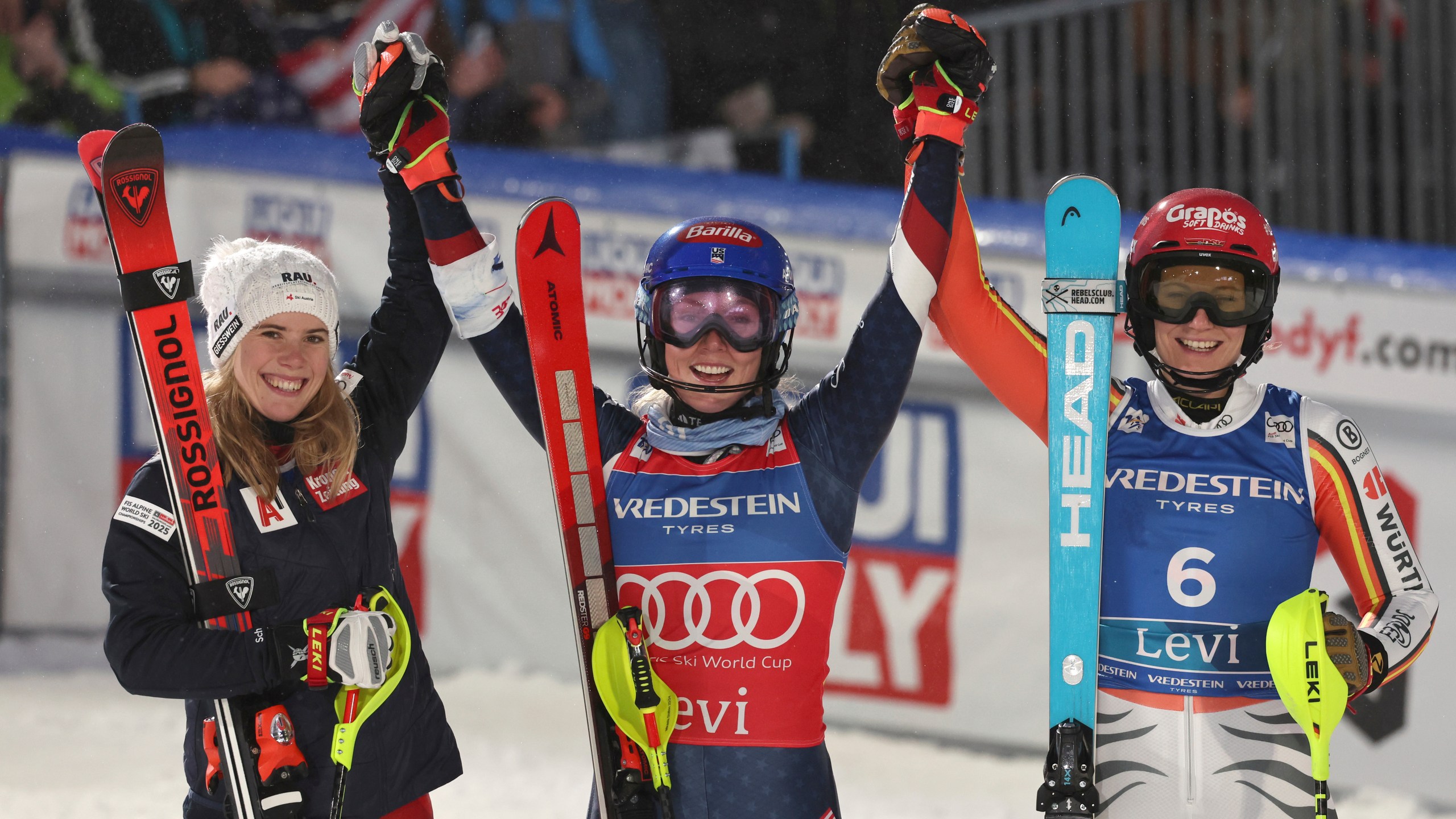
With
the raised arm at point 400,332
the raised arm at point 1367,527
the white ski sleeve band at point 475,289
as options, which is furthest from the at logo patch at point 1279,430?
the raised arm at point 400,332

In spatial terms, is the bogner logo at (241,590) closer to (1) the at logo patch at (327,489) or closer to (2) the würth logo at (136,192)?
(1) the at logo patch at (327,489)

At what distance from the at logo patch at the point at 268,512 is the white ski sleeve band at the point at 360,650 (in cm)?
22

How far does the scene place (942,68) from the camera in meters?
2.80

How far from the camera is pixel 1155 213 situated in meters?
2.87

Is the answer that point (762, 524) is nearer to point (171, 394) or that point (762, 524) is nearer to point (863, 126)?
point (171, 394)

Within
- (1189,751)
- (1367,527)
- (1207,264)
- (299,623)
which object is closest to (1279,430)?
(1367,527)

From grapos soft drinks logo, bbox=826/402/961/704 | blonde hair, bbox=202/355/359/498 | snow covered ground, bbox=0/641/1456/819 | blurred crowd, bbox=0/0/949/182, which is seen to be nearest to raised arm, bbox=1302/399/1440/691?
blonde hair, bbox=202/355/359/498

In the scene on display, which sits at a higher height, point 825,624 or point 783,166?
point 783,166

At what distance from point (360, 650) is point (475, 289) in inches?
28.8

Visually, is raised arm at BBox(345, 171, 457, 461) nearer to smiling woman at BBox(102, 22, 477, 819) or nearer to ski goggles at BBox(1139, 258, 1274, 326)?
smiling woman at BBox(102, 22, 477, 819)

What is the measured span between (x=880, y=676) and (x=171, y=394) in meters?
3.20

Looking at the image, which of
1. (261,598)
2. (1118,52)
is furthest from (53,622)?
(1118,52)

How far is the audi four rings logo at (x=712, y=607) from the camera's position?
277cm

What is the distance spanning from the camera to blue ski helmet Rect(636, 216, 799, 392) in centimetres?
284
